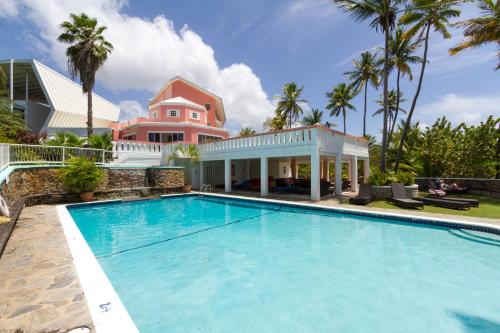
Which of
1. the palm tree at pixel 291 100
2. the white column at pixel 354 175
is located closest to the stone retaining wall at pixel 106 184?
the white column at pixel 354 175

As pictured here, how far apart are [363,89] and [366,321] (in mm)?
33924

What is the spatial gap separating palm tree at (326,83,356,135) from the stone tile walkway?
37.4m

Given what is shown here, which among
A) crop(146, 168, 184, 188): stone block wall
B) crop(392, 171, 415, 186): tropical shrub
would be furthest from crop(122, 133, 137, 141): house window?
crop(392, 171, 415, 186): tropical shrub

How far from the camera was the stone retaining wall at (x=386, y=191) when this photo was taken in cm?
1381

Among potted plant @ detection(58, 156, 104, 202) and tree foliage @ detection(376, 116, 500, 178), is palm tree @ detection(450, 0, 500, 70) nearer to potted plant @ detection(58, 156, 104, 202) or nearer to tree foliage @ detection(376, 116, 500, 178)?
tree foliage @ detection(376, 116, 500, 178)

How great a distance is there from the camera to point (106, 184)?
15922mm

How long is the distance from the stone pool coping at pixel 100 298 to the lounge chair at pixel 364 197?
39.3ft

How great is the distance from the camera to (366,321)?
12.4 feet

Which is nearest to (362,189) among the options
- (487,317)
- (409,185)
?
(409,185)

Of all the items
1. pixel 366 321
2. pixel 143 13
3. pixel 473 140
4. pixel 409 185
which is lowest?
pixel 366 321

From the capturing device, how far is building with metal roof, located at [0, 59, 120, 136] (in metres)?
28.0

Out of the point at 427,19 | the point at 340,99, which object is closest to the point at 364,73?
the point at 340,99

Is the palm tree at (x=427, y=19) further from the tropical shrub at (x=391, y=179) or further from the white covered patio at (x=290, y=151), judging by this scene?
the tropical shrub at (x=391, y=179)

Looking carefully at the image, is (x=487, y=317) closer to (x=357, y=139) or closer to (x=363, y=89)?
(x=357, y=139)
